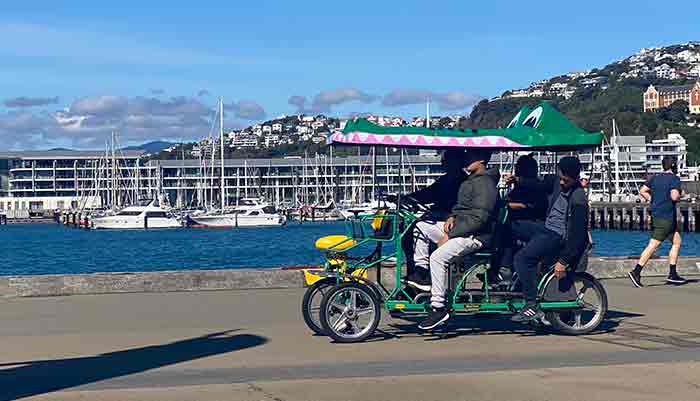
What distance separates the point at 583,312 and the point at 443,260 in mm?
1811

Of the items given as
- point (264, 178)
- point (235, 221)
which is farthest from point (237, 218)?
point (264, 178)

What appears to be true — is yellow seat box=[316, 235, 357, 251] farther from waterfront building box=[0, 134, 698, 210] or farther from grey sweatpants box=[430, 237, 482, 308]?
waterfront building box=[0, 134, 698, 210]

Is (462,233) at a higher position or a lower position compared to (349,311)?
higher

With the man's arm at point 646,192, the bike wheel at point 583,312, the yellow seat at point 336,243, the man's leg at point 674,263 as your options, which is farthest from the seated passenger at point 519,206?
the man's arm at point 646,192

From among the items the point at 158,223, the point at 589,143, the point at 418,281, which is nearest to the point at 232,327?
the point at 418,281

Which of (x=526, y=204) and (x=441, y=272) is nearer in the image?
(x=441, y=272)

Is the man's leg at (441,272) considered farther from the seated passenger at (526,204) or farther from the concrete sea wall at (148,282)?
the concrete sea wall at (148,282)

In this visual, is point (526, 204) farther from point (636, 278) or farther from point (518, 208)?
point (636, 278)

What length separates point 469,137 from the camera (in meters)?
13.1

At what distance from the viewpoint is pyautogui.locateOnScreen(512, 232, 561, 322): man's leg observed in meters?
12.7

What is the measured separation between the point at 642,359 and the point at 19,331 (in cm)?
683

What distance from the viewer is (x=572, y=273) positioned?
510 inches

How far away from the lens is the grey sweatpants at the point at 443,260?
12.5 metres

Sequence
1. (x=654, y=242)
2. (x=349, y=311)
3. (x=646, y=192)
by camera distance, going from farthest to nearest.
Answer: (x=646, y=192), (x=654, y=242), (x=349, y=311)
